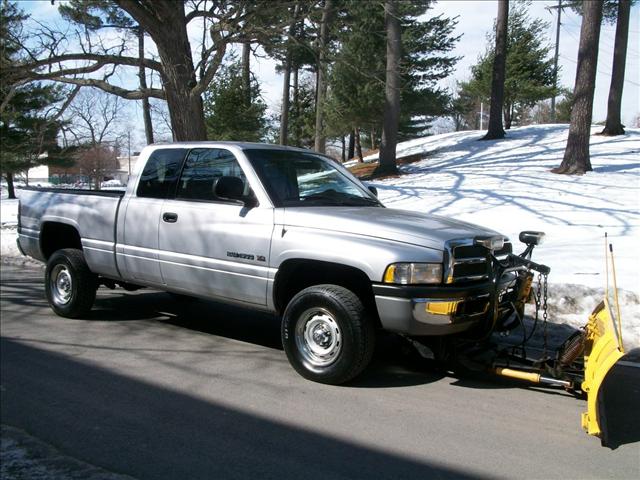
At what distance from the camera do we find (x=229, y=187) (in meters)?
5.05

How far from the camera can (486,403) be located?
451 centimetres

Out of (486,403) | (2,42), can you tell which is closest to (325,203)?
(486,403)

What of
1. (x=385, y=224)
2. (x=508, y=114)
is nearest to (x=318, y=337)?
(x=385, y=224)

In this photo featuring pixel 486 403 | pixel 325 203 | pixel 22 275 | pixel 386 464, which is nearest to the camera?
pixel 386 464

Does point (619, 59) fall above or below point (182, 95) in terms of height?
above

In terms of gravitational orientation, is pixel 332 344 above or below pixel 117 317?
above

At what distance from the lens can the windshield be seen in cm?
535

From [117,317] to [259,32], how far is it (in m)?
7.43

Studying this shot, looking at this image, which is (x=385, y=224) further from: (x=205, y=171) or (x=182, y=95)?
(x=182, y=95)

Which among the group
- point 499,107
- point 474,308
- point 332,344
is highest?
point 499,107

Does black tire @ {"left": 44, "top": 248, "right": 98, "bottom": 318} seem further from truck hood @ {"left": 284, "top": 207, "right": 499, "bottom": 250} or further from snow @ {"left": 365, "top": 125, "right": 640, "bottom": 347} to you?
snow @ {"left": 365, "top": 125, "right": 640, "bottom": 347}

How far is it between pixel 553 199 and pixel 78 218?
1062cm

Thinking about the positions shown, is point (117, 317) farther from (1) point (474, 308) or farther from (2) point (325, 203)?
(1) point (474, 308)

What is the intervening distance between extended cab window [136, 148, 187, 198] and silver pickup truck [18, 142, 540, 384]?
1cm
